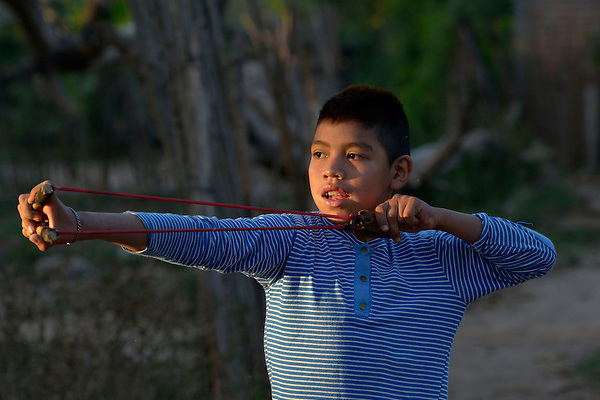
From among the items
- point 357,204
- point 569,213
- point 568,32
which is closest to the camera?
point 357,204

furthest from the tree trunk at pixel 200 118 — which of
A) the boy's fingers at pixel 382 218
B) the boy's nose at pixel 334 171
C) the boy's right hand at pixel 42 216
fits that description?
the boy's right hand at pixel 42 216

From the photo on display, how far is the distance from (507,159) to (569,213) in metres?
1.08

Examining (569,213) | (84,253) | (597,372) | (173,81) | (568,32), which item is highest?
(568,32)

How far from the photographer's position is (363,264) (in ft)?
6.20

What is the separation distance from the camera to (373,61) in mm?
18844

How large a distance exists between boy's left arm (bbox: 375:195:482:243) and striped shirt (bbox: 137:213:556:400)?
99 millimetres

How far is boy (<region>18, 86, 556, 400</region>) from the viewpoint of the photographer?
180 cm

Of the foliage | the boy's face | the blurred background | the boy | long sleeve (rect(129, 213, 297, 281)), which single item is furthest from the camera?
the foliage

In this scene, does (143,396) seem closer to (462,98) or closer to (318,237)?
(318,237)

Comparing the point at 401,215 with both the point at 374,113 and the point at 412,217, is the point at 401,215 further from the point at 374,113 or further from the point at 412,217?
the point at 374,113

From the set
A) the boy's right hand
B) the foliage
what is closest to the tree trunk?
the boy's right hand

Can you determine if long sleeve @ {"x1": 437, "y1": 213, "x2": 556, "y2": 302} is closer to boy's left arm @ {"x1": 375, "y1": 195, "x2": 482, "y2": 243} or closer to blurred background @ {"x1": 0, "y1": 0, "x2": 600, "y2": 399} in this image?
boy's left arm @ {"x1": 375, "y1": 195, "x2": 482, "y2": 243}

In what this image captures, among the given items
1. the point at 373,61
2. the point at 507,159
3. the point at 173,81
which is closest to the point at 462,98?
the point at 507,159

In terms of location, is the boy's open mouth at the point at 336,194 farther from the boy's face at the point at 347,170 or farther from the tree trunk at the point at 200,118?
the tree trunk at the point at 200,118
